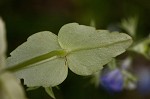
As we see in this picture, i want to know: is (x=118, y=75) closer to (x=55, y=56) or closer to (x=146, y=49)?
(x=146, y=49)

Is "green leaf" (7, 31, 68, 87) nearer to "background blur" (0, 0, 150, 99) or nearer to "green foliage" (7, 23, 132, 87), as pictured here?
"green foliage" (7, 23, 132, 87)

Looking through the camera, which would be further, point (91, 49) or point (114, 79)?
point (114, 79)

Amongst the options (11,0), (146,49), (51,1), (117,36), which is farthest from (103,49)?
(51,1)

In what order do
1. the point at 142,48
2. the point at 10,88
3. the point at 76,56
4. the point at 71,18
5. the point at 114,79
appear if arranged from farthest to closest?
the point at 71,18, the point at 114,79, the point at 142,48, the point at 76,56, the point at 10,88

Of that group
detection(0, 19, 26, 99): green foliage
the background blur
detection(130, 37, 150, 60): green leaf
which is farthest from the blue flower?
detection(0, 19, 26, 99): green foliage

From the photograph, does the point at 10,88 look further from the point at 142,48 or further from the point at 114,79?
the point at 114,79

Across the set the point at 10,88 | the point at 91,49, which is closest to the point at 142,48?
the point at 91,49
